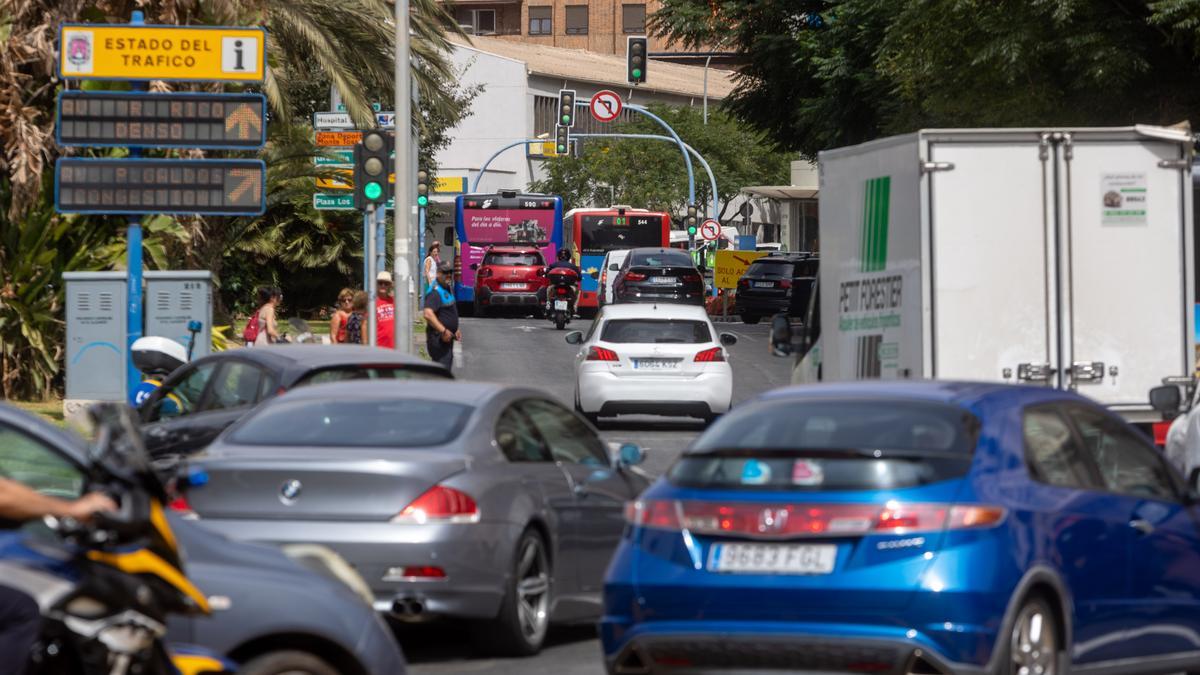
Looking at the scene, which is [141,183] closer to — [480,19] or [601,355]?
[601,355]

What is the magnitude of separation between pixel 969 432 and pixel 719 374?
15.6 meters

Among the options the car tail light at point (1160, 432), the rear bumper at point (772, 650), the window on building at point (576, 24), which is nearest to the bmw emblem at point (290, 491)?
the rear bumper at point (772, 650)

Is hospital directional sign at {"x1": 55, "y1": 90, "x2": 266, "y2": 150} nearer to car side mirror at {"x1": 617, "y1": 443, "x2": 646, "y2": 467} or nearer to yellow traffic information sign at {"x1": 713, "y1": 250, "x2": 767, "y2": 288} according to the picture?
car side mirror at {"x1": 617, "y1": 443, "x2": 646, "y2": 467}

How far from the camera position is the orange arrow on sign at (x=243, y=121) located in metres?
18.5

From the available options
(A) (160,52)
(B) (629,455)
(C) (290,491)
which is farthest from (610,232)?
(C) (290,491)

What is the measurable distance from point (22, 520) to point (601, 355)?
1829 centimetres

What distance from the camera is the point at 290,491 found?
29.3ft

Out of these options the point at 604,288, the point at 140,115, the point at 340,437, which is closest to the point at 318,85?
the point at 604,288

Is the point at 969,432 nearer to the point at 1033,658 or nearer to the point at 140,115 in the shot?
the point at 1033,658

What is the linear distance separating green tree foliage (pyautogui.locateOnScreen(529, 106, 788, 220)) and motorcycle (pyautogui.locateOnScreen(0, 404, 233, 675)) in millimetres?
89473

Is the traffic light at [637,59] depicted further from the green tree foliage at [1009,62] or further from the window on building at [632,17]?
the window on building at [632,17]

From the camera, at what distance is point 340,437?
952cm

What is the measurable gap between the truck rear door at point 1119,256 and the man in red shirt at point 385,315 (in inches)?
409

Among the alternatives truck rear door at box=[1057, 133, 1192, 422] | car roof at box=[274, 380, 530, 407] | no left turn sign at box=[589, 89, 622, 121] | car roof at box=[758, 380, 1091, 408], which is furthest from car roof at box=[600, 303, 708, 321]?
no left turn sign at box=[589, 89, 622, 121]
